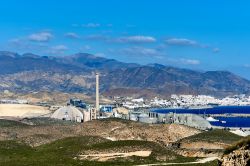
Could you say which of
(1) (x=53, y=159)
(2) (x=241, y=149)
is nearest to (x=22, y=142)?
(1) (x=53, y=159)

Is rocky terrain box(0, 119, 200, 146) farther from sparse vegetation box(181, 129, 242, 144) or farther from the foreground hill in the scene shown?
sparse vegetation box(181, 129, 242, 144)

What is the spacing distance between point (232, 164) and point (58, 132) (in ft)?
281

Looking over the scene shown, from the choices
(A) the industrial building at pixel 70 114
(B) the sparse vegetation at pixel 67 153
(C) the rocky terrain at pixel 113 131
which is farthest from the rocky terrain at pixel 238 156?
(A) the industrial building at pixel 70 114

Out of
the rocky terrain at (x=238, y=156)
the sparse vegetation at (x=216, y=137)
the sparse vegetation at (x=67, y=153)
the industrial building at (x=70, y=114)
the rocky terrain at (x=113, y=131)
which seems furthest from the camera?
the industrial building at (x=70, y=114)

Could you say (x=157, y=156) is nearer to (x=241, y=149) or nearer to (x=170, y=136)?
(x=241, y=149)

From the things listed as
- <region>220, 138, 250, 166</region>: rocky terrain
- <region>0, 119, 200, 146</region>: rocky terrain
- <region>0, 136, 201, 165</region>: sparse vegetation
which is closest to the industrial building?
→ <region>0, 119, 200, 146</region>: rocky terrain

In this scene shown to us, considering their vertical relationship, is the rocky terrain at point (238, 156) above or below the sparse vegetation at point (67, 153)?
above

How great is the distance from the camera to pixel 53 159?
67875 mm

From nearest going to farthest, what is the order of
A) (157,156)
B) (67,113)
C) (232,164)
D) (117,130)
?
(232,164)
(157,156)
(117,130)
(67,113)

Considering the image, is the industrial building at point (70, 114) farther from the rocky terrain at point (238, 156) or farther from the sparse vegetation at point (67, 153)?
the rocky terrain at point (238, 156)

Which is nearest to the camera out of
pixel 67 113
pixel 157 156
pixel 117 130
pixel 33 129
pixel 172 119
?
pixel 157 156

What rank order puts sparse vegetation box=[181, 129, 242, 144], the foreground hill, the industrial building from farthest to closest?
the industrial building
sparse vegetation box=[181, 129, 242, 144]
the foreground hill

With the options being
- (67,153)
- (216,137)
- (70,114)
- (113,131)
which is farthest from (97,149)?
(70,114)

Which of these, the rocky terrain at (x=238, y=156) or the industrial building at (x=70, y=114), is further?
the industrial building at (x=70, y=114)
